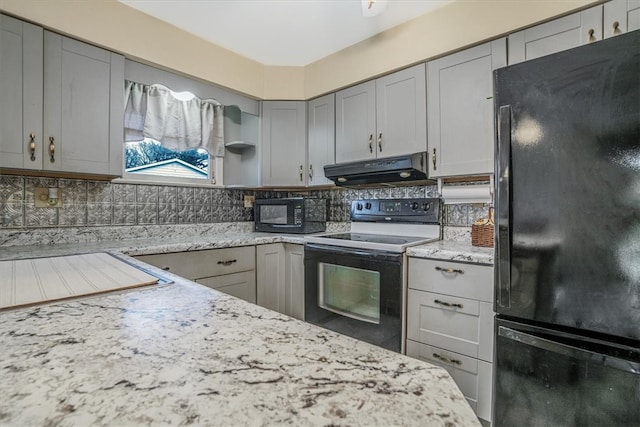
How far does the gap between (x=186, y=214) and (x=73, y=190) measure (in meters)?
0.73

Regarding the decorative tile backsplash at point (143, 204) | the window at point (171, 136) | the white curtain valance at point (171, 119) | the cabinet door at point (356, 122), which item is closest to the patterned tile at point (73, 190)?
the decorative tile backsplash at point (143, 204)

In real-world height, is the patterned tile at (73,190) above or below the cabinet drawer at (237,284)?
above

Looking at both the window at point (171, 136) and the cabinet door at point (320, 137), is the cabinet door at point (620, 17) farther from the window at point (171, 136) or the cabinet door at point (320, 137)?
the window at point (171, 136)

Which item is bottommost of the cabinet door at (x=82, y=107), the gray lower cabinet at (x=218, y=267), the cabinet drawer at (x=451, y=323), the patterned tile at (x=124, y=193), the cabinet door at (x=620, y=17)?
the cabinet drawer at (x=451, y=323)

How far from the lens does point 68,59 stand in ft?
5.37

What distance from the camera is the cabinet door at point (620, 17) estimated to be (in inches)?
51.5

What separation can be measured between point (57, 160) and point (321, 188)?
1.88m

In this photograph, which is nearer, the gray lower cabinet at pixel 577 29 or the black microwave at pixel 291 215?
the gray lower cabinet at pixel 577 29

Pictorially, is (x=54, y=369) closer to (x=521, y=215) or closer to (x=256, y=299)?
(x=521, y=215)

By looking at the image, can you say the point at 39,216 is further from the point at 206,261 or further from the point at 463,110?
the point at 463,110

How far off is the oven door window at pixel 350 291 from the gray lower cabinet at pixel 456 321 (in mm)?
217

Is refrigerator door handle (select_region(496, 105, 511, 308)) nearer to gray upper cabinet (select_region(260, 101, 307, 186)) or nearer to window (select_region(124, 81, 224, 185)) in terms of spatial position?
gray upper cabinet (select_region(260, 101, 307, 186))

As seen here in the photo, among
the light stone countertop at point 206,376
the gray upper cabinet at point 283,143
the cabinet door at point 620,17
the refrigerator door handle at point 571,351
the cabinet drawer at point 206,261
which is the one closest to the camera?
the light stone countertop at point 206,376

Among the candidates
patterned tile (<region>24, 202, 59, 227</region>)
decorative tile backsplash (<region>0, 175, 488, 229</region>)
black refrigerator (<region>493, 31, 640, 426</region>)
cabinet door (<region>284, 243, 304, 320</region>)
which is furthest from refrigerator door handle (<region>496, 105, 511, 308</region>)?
patterned tile (<region>24, 202, 59, 227</region>)
